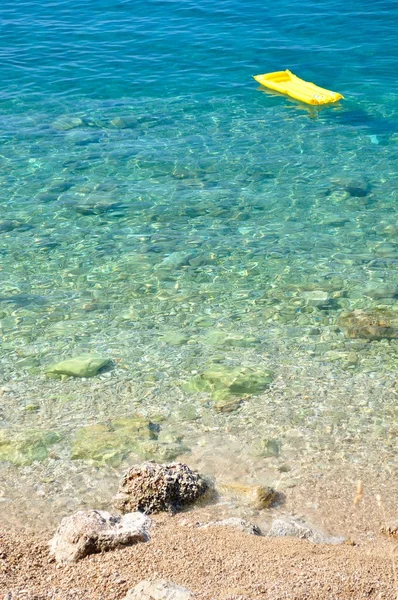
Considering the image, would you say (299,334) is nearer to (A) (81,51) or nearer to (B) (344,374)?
(B) (344,374)

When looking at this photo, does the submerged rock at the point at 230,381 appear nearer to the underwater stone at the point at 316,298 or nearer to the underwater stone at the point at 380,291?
the underwater stone at the point at 316,298

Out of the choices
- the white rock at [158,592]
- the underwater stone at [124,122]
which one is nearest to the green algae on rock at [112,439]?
the white rock at [158,592]

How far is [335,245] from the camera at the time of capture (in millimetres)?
10289

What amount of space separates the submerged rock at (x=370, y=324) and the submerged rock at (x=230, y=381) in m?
1.35

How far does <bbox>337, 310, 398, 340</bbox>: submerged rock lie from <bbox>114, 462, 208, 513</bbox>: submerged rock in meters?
3.30

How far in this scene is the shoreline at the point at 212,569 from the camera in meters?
4.14

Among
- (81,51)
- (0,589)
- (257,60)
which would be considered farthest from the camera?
(81,51)

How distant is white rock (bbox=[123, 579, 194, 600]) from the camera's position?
4.00m

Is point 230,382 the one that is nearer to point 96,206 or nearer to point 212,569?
point 212,569

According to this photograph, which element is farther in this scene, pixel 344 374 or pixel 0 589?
pixel 344 374

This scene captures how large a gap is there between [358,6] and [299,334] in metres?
17.1

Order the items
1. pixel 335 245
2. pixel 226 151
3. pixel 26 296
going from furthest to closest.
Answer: pixel 226 151 < pixel 335 245 < pixel 26 296

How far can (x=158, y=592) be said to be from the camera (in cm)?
403

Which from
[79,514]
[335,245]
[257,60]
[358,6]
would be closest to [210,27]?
[257,60]
